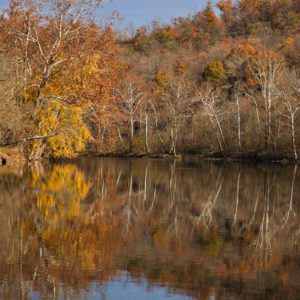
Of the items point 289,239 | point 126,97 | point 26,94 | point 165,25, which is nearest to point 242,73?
point 126,97

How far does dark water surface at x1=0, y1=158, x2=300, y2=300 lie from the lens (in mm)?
8086

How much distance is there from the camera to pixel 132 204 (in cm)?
1817

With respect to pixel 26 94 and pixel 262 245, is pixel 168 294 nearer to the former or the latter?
pixel 262 245

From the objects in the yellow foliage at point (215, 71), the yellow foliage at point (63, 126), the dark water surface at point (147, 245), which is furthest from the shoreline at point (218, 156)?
the dark water surface at point (147, 245)

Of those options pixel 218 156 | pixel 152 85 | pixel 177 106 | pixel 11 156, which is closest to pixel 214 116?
pixel 218 156

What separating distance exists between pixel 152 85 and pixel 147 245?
60.6 metres

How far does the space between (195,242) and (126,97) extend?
4771 cm

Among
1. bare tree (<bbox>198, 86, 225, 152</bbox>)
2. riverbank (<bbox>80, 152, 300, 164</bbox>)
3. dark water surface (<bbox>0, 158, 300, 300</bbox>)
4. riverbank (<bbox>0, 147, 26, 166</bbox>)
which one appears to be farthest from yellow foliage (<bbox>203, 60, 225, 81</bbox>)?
dark water surface (<bbox>0, 158, 300, 300</bbox>)

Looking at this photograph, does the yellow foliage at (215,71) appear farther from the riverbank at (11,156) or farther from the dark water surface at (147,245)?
the dark water surface at (147,245)

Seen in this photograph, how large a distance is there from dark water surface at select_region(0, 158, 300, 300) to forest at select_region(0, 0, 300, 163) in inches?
227

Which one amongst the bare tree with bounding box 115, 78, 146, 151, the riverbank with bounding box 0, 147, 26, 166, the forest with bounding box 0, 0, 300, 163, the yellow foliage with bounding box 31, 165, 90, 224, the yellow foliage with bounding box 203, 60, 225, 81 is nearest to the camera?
the yellow foliage with bounding box 31, 165, 90, 224

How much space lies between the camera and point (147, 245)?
11.1 m

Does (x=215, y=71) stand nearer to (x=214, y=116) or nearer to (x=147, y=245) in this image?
(x=214, y=116)

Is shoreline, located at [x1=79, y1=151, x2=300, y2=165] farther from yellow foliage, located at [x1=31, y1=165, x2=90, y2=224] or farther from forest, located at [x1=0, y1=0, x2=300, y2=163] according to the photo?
yellow foliage, located at [x1=31, y1=165, x2=90, y2=224]
